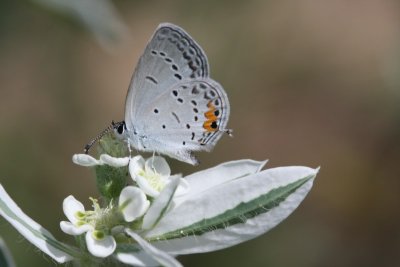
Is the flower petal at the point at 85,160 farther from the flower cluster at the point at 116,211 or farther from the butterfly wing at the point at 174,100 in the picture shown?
the butterfly wing at the point at 174,100

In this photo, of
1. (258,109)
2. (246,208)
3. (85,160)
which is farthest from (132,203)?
(258,109)

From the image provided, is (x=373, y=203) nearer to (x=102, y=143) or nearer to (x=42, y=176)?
(x=42, y=176)

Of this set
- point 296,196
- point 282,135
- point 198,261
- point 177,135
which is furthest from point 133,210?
point 282,135

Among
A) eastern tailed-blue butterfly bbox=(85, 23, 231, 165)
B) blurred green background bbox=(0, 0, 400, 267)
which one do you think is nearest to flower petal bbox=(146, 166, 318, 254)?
eastern tailed-blue butterfly bbox=(85, 23, 231, 165)

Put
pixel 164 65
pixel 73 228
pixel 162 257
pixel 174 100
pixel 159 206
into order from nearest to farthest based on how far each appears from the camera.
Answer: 1. pixel 162 257
2. pixel 159 206
3. pixel 73 228
4. pixel 164 65
5. pixel 174 100

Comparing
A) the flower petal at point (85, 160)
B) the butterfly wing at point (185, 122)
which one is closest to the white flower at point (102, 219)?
the flower petal at point (85, 160)

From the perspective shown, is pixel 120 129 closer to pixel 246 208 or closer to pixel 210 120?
pixel 210 120
